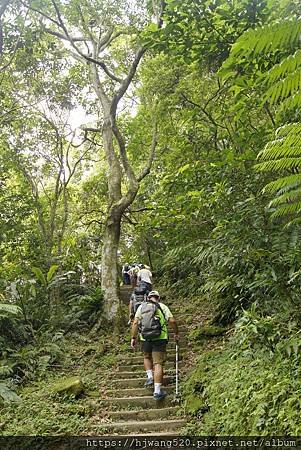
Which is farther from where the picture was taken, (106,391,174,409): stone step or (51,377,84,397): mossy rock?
(51,377,84,397): mossy rock

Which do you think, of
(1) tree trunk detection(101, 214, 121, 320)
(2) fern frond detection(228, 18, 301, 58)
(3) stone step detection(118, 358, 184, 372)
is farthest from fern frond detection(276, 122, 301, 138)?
(1) tree trunk detection(101, 214, 121, 320)

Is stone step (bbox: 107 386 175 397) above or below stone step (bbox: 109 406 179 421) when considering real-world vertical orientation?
above

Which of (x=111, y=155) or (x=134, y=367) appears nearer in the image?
(x=134, y=367)

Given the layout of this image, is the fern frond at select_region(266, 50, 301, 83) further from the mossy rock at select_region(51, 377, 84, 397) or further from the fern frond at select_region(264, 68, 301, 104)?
the mossy rock at select_region(51, 377, 84, 397)

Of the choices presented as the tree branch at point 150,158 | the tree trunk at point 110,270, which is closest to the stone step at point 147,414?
the tree trunk at point 110,270

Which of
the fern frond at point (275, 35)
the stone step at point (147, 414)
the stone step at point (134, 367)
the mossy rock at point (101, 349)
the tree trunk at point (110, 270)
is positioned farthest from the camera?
the tree trunk at point (110, 270)

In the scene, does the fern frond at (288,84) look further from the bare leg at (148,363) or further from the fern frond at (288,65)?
the bare leg at (148,363)

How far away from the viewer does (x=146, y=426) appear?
568cm

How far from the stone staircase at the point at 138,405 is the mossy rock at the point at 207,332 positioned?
393 millimetres

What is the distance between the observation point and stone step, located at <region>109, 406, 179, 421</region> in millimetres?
6004

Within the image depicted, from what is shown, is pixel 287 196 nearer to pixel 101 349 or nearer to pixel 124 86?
pixel 101 349

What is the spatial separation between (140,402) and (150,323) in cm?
128

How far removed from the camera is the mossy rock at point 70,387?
6562 mm

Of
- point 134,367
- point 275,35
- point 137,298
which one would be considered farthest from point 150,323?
point 275,35
